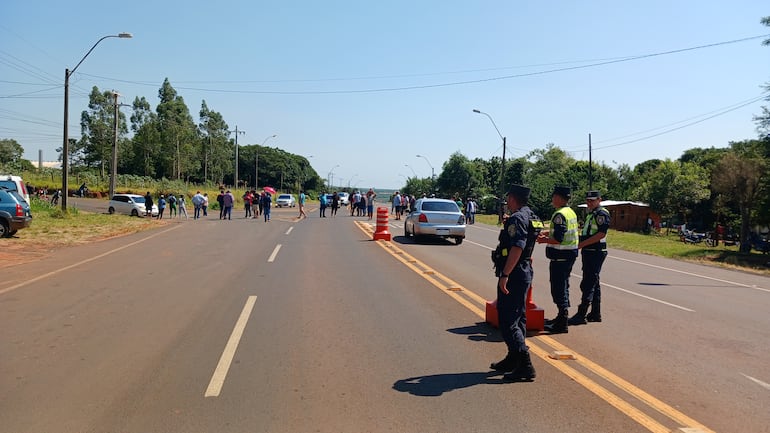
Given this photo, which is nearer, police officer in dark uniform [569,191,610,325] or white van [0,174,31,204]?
police officer in dark uniform [569,191,610,325]

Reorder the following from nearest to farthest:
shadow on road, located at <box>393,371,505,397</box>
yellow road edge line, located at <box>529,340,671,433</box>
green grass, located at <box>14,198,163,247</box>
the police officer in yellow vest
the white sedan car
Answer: yellow road edge line, located at <box>529,340,671,433</box>, shadow on road, located at <box>393,371,505,397</box>, the police officer in yellow vest, green grass, located at <box>14,198,163,247</box>, the white sedan car

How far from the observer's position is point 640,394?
4.95 meters

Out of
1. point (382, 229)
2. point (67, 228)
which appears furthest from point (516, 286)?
point (67, 228)

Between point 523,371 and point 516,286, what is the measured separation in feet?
2.50

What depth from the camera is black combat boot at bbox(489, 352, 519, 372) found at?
17.4 ft

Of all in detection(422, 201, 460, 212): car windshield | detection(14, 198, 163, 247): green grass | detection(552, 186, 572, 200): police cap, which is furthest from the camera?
detection(422, 201, 460, 212): car windshield

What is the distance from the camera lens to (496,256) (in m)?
5.57

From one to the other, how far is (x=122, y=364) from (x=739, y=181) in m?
36.9

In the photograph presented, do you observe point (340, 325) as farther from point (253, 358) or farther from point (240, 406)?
point (240, 406)

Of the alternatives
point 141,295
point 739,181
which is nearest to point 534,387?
point 141,295

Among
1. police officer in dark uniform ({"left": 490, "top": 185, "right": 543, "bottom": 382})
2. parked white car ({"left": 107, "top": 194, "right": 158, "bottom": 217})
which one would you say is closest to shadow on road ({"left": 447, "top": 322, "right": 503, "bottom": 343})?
police officer in dark uniform ({"left": 490, "top": 185, "right": 543, "bottom": 382})

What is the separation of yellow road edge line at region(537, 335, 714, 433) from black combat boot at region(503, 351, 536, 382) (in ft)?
2.44

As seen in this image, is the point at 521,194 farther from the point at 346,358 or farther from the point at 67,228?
the point at 67,228

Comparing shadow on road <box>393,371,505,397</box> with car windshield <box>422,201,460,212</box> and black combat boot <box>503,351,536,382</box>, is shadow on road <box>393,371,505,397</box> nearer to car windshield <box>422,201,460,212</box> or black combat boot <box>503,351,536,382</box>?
black combat boot <box>503,351,536,382</box>
